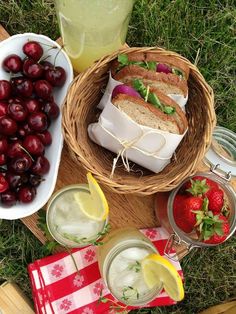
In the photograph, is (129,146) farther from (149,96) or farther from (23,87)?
(23,87)

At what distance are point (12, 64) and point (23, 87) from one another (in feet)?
0.20

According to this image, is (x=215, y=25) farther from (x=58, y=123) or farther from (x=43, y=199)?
(x=43, y=199)

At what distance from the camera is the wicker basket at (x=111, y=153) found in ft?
3.07

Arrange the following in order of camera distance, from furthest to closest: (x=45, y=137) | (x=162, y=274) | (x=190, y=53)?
1. (x=190, y=53)
2. (x=45, y=137)
3. (x=162, y=274)

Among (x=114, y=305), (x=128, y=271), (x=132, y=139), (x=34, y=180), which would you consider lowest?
(x=114, y=305)

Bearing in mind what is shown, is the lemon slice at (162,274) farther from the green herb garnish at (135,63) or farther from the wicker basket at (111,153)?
the green herb garnish at (135,63)

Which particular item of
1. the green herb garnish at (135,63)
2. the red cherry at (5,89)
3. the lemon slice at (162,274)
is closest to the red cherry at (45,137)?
the red cherry at (5,89)

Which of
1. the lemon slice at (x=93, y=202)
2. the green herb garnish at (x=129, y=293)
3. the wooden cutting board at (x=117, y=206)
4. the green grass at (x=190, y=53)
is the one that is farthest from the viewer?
the green grass at (x=190, y=53)

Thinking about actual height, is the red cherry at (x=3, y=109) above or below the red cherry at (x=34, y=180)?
above

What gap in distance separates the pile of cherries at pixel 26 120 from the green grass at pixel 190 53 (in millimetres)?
312

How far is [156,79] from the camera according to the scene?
3.15ft

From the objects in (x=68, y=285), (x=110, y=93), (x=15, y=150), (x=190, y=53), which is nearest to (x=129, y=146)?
(x=110, y=93)

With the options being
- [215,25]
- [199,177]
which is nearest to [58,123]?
[199,177]

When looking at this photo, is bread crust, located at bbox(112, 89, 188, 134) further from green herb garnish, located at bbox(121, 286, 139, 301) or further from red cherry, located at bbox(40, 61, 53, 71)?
green herb garnish, located at bbox(121, 286, 139, 301)
